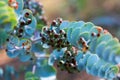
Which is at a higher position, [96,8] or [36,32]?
[96,8]

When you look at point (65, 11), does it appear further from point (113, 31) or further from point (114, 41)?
point (114, 41)

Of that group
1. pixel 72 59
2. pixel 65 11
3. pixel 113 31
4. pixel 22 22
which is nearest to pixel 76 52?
pixel 72 59

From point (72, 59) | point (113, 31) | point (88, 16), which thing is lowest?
point (72, 59)

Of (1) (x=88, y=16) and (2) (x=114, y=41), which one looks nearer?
(2) (x=114, y=41)

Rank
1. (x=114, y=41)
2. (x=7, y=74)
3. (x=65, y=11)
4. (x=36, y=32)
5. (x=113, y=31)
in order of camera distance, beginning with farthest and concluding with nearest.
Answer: (x=65, y=11), (x=113, y=31), (x=7, y=74), (x=36, y=32), (x=114, y=41)

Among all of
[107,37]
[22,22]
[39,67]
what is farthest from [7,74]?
[107,37]

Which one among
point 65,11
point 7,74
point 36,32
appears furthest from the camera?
point 65,11

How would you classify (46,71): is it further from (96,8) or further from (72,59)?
(96,8)
